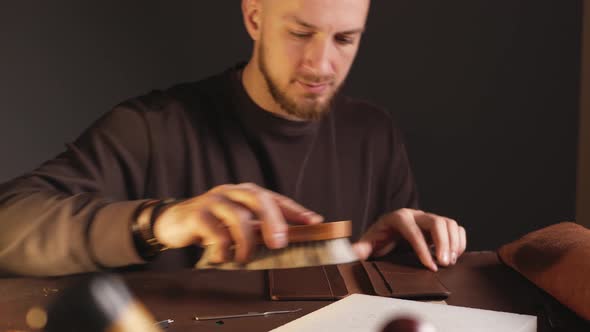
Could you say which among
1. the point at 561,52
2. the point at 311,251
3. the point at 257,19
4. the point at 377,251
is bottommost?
the point at 377,251

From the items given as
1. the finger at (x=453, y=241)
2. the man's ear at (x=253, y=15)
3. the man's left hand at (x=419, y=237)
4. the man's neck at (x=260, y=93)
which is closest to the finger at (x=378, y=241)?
the man's left hand at (x=419, y=237)

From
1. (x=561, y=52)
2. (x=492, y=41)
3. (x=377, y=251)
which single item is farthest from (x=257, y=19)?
(x=561, y=52)

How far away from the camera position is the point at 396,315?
633 millimetres

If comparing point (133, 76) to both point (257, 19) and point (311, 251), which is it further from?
point (311, 251)

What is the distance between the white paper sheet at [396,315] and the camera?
0.62 meters

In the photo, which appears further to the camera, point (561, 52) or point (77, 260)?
point (561, 52)

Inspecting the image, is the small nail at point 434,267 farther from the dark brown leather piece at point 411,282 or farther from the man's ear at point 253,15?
the man's ear at point 253,15

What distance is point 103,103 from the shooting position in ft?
6.42

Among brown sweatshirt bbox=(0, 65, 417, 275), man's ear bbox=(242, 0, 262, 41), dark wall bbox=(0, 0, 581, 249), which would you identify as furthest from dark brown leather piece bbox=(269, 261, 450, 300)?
dark wall bbox=(0, 0, 581, 249)

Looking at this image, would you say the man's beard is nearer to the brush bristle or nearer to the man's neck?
the man's neck

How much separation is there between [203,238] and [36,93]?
47.7 inches

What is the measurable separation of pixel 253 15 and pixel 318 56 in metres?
0.21

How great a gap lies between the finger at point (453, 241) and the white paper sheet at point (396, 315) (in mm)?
286

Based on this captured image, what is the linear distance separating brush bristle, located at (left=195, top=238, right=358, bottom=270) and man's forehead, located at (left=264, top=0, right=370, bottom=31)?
636 mm
